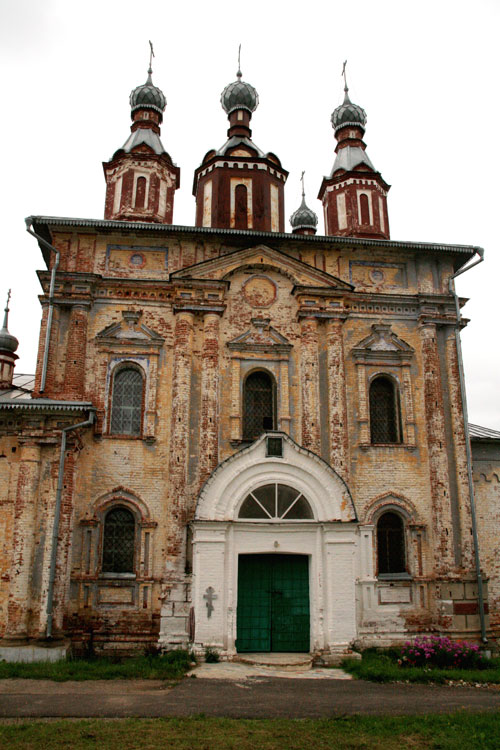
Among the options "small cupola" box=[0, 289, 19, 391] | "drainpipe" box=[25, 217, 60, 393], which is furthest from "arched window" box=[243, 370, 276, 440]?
"small cupola" box=[0, 289, 19, 391]

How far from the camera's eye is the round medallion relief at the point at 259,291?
53.6 ft

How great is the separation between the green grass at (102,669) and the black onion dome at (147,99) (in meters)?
16.1

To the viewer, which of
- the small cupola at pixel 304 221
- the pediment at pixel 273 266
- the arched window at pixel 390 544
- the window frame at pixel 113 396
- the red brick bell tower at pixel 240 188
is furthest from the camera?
the small cupola at pixel 304 221

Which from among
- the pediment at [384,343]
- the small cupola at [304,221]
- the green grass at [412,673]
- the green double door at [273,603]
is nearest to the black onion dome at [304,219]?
the small cupola at [304,221]

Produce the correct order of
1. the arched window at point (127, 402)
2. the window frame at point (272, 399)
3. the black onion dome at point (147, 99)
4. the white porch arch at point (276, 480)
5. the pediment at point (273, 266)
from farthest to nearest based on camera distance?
the black onion dome at point (147, 99) < the pediment at point (273, 266) < the window frame at point (272, 399) < the arched window at point (127, 402) < the white porch arch at point (276, 480)

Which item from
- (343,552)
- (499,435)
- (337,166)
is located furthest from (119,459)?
(337,166)

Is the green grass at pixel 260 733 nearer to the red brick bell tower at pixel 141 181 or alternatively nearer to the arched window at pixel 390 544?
the arched window at pixel 390 544

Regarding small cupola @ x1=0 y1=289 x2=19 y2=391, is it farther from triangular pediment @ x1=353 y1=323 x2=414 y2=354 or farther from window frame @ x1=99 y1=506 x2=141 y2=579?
triangular pediment @ x1=353 y1=323 x2=414 y2=354

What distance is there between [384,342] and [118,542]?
26.7ft

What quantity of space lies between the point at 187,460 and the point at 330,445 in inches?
133

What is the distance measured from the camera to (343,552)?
13.4 metres

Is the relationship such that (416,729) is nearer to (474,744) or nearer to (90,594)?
(474,744)

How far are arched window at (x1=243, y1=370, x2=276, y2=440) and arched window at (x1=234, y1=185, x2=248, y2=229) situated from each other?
4.92m

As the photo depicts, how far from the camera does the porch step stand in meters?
12.1
